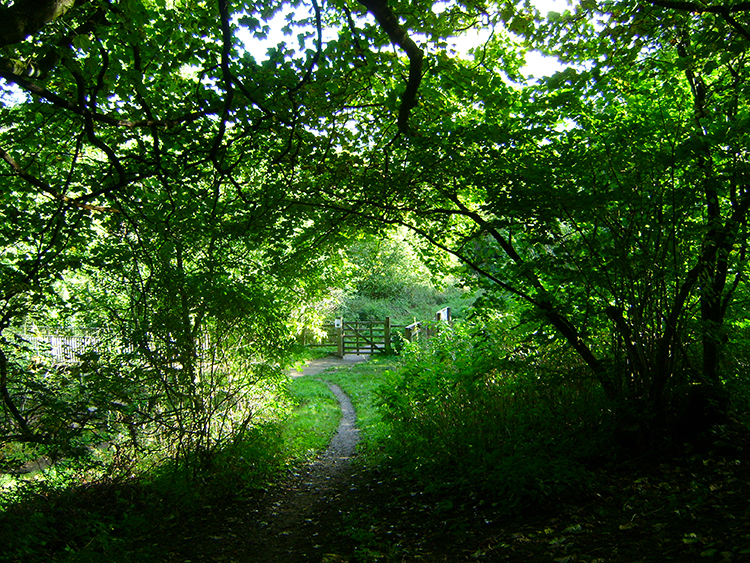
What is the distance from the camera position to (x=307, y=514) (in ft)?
19.0

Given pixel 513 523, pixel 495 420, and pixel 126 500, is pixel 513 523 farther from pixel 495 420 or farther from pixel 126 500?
pixel 126 500

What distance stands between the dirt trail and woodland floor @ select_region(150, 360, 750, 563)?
2cm

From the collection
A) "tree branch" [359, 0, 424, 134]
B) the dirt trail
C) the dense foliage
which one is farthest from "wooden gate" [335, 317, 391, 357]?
"tree branch" [359, 0, 424, 134]

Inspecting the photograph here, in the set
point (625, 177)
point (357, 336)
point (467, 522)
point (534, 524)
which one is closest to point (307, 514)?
point (467, 522)

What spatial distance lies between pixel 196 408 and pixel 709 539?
542 cm

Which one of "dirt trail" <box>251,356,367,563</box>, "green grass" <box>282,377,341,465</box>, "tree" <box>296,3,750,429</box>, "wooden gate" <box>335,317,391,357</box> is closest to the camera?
"tree" <box>296,3,750,429</box>

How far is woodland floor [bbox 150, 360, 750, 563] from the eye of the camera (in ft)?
11.2

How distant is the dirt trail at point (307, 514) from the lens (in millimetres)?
4719

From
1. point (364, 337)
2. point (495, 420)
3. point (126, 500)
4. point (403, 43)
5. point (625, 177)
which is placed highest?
point (403, 43)

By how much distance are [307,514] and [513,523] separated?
252 centimetres

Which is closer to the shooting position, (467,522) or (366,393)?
(467,522)

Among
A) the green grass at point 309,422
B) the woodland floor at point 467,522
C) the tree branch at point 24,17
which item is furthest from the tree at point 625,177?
the green grass at point 309,422

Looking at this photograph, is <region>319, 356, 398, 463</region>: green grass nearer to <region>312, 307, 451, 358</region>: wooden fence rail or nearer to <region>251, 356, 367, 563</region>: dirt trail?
<region>251, 356, 367, 563</region>: dirt trail

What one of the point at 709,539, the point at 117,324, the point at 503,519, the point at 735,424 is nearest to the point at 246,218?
the point at 117,324
